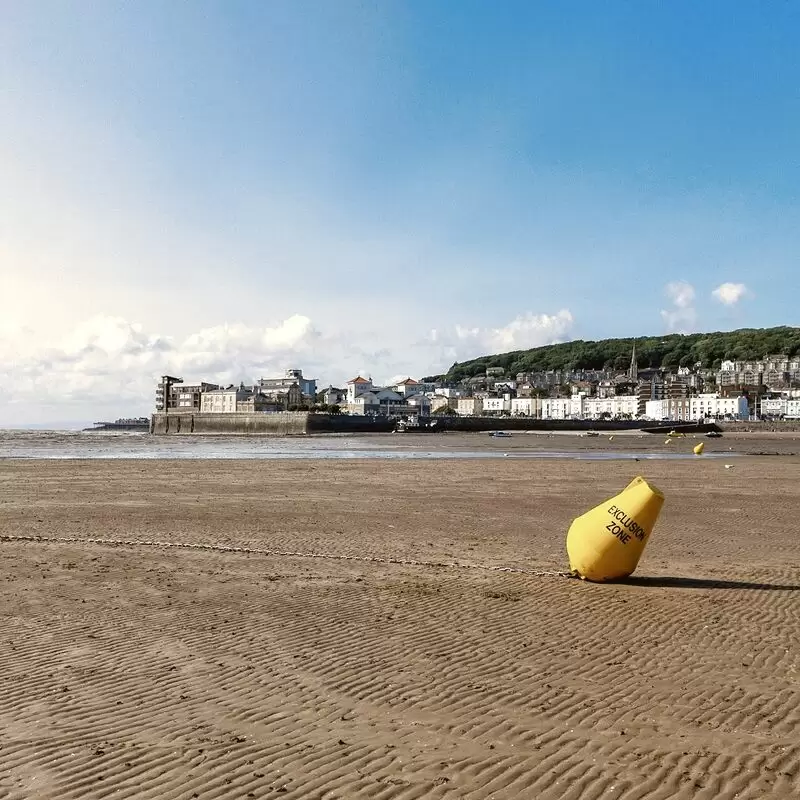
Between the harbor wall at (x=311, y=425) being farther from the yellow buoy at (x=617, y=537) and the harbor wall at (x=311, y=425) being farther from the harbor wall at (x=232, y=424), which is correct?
the yellow buoy at (x=617, y=537)

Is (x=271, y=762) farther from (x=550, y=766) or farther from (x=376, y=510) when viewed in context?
(x=376, y=510)

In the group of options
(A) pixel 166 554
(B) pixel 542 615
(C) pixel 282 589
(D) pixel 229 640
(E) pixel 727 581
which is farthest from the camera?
(A) pixel 166 554

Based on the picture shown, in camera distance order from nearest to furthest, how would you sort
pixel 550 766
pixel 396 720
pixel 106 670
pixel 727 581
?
pixel 550 766 < pixel 396 720 < pixel 106 670 < pixel 727 581

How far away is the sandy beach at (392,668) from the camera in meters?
A: 4.82

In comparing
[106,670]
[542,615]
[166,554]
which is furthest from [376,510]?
[106,670]

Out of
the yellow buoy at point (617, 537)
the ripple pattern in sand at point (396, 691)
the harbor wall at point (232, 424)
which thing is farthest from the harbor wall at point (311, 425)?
the ripple pattern in sand at point (396, 691)

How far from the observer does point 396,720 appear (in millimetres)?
5703

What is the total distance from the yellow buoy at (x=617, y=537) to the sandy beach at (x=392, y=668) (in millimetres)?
315

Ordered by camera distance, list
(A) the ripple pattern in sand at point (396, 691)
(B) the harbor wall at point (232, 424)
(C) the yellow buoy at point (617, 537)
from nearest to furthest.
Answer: (A) the ripple pattern in sand at point (396, 691), (C) the yellow buoy at point (617, 537), (B) the harbor wall at point (232, 424)

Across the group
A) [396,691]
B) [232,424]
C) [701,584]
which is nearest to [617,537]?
[701,584]

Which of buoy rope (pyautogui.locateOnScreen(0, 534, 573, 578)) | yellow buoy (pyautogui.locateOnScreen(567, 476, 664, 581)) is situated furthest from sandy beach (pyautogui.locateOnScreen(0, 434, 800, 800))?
yellow buoy (pyautogui.locateOnScreen(567, 476, 664, 581))

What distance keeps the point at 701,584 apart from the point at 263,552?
695cm

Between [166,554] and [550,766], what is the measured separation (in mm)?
9392

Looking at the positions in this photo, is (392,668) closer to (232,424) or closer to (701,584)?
(701,584)
